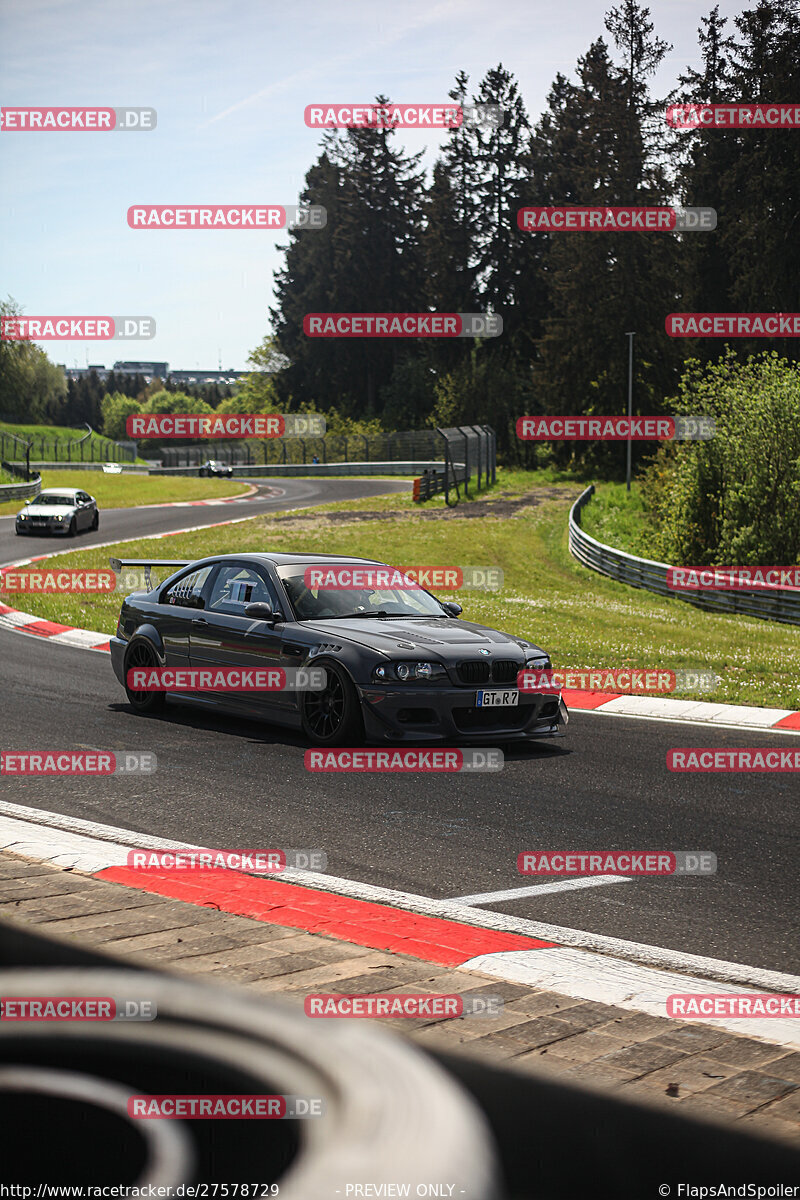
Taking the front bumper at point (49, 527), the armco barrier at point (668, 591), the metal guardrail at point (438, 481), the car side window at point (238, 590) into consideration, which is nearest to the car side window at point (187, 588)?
the car side window at point (238, 590)

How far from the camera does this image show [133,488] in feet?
201

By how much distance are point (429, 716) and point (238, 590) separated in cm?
239

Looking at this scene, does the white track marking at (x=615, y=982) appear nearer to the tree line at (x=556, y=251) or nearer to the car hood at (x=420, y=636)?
the car hood at (x=420, y=636)

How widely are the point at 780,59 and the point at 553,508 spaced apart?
2764 cm

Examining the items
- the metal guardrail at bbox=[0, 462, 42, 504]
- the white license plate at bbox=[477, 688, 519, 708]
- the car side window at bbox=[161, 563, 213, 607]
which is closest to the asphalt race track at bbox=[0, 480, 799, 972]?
the white license plate at bbox=[477, 688, 519, 708]

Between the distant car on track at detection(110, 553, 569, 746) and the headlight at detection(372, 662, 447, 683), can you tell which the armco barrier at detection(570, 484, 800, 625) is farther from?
the headlight at detection(372, 662, 447, 683)

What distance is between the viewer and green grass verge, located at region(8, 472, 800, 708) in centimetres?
1603

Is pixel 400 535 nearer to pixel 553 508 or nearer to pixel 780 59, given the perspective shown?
pixel 553 508

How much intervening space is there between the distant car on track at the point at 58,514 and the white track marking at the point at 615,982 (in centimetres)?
3305

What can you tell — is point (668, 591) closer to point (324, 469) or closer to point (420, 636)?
point (420, 636)

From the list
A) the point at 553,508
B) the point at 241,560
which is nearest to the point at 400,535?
the point at 553,508

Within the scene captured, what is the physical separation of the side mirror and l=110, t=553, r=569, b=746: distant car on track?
0.04 feet

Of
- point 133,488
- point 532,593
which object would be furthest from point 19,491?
point 532,593

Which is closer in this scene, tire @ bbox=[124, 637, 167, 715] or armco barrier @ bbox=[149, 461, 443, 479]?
tire @ bbox=[124, 637, 167, 715]
